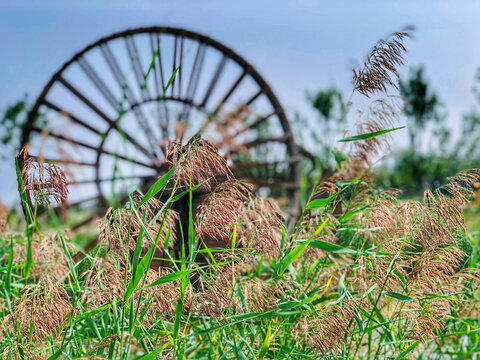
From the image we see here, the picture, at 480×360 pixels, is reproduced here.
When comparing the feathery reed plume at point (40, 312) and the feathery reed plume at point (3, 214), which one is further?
the feathery reed plume at point (3, 214)

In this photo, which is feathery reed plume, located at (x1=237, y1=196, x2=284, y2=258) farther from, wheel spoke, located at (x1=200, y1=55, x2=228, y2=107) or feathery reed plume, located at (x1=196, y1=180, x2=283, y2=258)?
wheel spoke, located at (x1=200, y1=55, x2=228, y2=107)

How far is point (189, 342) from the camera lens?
2.04m

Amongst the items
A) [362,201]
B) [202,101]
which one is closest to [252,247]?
[362,201]

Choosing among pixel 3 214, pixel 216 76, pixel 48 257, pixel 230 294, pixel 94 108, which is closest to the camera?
pixel 230 294

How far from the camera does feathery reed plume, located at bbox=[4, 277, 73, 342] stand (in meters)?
1.70

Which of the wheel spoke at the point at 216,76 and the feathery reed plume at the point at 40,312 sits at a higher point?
the wheel spoke at the point at 216,76

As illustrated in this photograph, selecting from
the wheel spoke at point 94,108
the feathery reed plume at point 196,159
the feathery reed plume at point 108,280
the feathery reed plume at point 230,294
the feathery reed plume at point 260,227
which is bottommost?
the feathery reed plume at point 230,294

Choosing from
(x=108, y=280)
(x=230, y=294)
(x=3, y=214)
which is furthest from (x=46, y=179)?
(x=3, y=214)

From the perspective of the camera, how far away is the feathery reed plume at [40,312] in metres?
1.70

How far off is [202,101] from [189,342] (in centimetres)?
358

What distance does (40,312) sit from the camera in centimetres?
170

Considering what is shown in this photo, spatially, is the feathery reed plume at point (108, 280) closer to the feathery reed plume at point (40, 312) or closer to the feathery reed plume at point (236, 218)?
the feathery reed plume at point (40, 312)

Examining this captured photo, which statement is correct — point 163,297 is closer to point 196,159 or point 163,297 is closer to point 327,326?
point 196,159

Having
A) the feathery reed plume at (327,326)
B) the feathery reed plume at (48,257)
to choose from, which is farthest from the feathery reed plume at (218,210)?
the feathery reed plume at (48,257)
